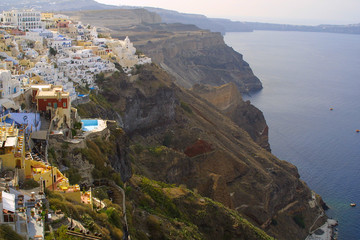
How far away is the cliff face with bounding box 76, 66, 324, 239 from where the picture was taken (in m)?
51.1

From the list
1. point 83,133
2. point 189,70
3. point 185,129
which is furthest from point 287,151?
point 189,70

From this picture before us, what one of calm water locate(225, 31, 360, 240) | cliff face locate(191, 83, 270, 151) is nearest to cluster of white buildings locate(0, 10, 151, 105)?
cliff face locate(191, 83, 270, 151)

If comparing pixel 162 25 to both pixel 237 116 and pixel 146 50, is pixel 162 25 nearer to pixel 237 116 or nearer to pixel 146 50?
pixel 146 50

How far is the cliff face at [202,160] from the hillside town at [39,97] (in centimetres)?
395

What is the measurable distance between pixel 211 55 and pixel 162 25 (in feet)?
111

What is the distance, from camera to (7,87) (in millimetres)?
31672

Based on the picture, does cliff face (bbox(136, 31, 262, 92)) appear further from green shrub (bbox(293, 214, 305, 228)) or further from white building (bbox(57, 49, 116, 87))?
green shrub (bbox(293, 214, 305, 228))

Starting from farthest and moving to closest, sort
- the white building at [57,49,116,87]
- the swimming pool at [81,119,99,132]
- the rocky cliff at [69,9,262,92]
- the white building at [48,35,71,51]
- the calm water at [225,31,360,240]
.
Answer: the rocky cliff at [69,9,262,92]
the calm water at [225,31,360,240]
the white building at [48,35,71,51]
the white building at [57,49,116,87]
the swimming pool at [81,119,99,132]

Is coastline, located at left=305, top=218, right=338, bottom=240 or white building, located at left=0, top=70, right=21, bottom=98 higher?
white building, located at left=0, top=70, right=21, bottom=98

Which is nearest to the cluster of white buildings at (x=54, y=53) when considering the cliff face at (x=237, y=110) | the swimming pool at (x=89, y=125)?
the swimming pool at (x=89, y=125)

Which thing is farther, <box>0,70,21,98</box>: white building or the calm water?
the calm water

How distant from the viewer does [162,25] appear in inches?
7293

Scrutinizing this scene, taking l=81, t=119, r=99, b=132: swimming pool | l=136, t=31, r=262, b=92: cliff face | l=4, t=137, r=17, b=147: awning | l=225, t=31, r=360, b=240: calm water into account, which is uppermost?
l=4, t=137, r=17, b=147: awning

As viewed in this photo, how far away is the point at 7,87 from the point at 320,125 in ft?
244
